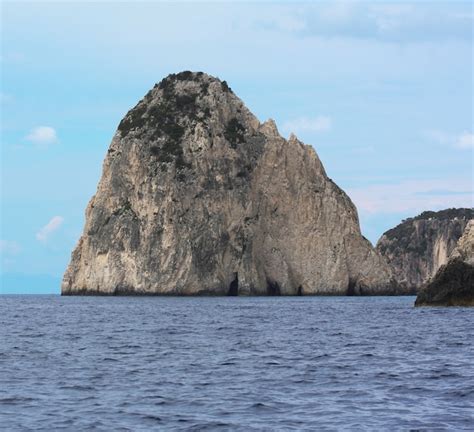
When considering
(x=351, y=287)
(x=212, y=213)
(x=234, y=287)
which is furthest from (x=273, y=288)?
(x=212, y=213)

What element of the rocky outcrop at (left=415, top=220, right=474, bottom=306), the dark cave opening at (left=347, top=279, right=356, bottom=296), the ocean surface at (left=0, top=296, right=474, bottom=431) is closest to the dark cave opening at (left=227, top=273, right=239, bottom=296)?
the dark cave opening at (left=347, top=279, right=356, bottom=296)

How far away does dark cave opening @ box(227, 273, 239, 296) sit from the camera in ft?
464

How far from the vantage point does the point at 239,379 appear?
3102 cm

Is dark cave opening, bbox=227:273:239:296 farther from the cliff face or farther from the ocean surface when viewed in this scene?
the ocean surface

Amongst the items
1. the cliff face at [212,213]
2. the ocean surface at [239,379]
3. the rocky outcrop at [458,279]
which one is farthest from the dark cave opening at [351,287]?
the ocean surface at [239,379]

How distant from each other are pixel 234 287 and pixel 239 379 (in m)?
112

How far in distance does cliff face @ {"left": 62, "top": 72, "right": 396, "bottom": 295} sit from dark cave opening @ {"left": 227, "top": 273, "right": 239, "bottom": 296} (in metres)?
0.21

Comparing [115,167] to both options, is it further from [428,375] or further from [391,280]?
[428,375]

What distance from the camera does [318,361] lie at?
1443 inches

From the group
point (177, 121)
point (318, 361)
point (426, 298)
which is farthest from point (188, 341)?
point (177, 121)

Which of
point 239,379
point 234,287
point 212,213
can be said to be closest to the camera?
point 239,379

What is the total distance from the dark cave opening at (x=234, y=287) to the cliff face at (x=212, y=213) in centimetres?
21

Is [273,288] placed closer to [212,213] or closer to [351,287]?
[351,287]

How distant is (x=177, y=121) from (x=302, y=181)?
879 inches
